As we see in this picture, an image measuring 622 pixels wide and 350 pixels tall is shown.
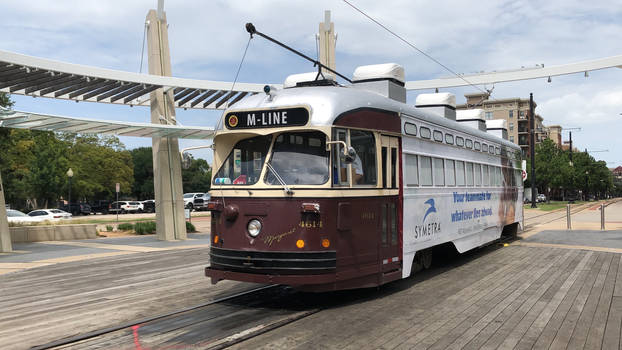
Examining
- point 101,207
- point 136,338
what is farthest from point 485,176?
point 101,207

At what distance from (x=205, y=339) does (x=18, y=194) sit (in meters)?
61.0

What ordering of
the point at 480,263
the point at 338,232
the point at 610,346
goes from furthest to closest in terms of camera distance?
1. the point at 480,263
2. the point at 338,232
3. the point at 610,346

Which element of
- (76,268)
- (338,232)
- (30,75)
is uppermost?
(30,75)

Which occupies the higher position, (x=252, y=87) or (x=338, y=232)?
(x=252, y=87)

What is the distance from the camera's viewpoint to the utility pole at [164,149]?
20.4 metres

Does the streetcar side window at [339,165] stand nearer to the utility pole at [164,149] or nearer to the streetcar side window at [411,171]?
the streetcar side window at [411,171]

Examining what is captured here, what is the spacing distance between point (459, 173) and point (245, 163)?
18.5 feet

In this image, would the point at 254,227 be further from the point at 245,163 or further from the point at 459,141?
the point at 459,141

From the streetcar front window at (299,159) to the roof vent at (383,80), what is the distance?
8.79 ft

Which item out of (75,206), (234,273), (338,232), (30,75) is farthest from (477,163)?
(75,206)

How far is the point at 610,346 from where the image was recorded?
5.80 m

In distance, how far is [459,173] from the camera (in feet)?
37.7

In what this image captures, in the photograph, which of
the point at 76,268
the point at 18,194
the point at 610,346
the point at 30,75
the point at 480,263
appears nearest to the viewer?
the point at 610,346

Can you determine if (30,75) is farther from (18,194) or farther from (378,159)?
(18,194)
